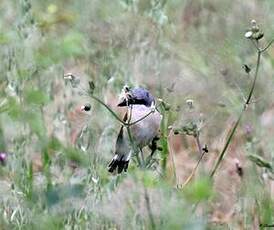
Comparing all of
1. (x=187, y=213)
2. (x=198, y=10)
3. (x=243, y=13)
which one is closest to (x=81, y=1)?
(x=198, y=10)

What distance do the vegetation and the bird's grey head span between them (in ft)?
0.30

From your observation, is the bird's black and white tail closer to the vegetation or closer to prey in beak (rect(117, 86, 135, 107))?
the vegetation

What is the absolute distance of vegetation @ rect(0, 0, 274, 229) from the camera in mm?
4004

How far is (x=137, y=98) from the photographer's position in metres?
4.72

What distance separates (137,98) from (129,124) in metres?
0.73

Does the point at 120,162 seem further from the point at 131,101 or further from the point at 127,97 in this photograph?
the point at 127,97

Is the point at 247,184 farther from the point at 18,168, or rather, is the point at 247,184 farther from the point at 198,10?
the point at 198,10

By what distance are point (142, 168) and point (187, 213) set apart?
57 cm

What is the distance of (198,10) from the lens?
9.27 m

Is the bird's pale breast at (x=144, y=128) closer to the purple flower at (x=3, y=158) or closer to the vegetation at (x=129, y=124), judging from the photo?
the vegetation at (x=129, y=124)

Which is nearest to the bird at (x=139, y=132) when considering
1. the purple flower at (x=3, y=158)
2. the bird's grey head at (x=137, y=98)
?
the bird's grey head at (x=137, y=98)

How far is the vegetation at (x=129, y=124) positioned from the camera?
400cm

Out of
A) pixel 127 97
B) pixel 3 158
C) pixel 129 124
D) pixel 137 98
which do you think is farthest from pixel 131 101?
pixel 3 158

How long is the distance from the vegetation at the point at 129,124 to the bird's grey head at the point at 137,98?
0.30ft
